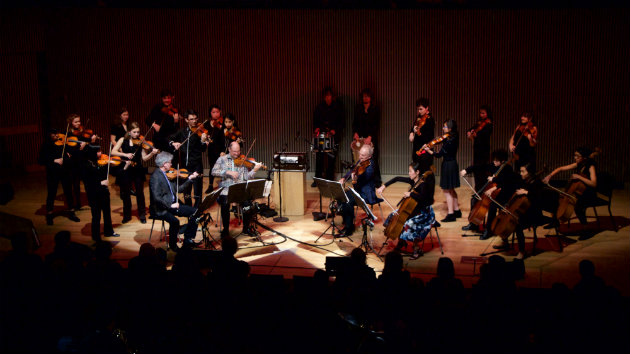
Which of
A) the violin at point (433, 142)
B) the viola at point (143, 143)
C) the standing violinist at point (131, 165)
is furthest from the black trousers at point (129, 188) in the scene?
the violin at point (433, 142)

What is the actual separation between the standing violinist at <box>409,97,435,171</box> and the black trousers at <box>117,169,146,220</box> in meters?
4.40

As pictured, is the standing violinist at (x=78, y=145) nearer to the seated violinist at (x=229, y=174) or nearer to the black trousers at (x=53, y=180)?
the black trousers at (x=53, y=180)

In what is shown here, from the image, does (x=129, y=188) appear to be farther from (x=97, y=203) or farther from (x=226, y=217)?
(x=226, y=217)

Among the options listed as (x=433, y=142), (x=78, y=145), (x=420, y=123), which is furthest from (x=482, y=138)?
(x=78, y=145)

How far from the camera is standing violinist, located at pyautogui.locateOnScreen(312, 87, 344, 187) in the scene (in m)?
11.4

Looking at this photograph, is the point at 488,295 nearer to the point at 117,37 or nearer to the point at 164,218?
the point at 164,218

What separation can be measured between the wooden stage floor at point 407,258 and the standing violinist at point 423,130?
85 centimetres

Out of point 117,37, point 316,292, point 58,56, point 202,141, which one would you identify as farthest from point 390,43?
point 316,292

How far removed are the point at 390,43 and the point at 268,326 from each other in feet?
27.6

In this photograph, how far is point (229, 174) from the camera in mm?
8422

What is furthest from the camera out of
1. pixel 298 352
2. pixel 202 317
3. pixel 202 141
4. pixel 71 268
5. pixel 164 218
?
pixel 202 141

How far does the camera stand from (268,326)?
4594 mm

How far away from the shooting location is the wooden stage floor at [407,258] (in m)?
7.15

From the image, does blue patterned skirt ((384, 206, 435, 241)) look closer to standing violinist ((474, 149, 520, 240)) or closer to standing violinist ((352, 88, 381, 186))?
standing violinist ((474, 149, 520, 240))
